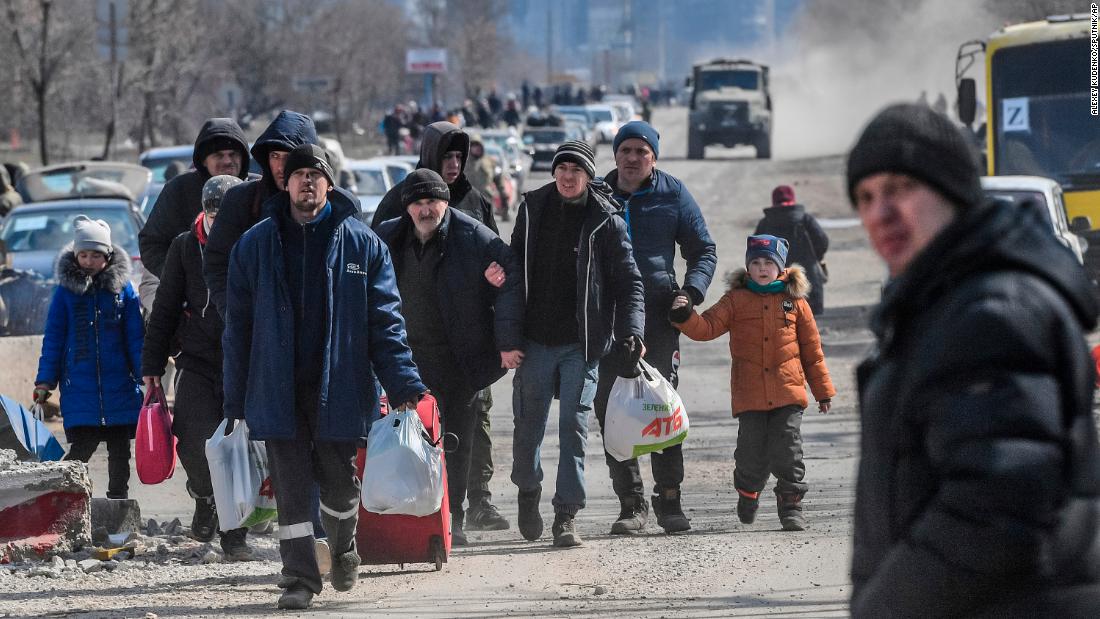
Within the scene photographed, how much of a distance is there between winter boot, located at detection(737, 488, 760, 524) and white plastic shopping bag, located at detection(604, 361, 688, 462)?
64 cm

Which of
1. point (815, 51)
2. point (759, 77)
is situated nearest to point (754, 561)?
point (759, 77)

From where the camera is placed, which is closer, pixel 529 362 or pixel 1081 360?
pixel 1081 360

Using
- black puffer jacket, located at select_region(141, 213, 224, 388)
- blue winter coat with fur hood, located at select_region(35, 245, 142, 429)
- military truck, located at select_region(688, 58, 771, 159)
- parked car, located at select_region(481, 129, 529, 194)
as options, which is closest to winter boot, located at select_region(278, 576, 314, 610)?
black puffer jacket, located at select_region(141, 213, 224, 388)

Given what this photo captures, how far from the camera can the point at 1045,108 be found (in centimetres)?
1841

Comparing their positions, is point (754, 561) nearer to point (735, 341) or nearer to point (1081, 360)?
point (735, 341)

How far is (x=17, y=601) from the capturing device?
21.7 feet

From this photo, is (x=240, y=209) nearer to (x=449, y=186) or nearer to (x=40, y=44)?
(x=449, y=186)

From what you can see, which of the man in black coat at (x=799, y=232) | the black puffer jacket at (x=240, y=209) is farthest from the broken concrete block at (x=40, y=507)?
the man in black coat at (x=799, y=232)

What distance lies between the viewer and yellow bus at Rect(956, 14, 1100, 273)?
18.1 m

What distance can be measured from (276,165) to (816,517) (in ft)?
10.7

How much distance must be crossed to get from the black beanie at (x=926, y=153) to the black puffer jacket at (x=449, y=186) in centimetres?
551

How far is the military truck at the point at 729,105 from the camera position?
5066cm

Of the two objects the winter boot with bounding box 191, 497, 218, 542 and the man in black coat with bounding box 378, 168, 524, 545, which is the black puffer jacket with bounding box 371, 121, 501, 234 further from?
the winter boot with bounding box 191, 497, 218, 542

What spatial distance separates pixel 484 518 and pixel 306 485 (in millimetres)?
2222
